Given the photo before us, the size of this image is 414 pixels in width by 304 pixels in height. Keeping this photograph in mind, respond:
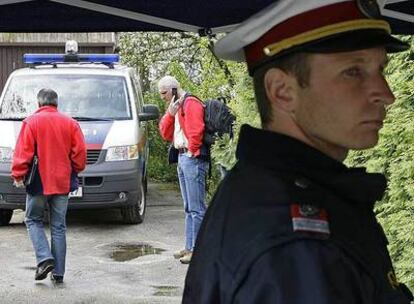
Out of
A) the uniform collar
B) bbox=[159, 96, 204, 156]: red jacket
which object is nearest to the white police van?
bbox=[159, 96, 204, 156]: red jacket

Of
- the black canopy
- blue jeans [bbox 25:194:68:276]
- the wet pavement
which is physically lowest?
the wet pavement

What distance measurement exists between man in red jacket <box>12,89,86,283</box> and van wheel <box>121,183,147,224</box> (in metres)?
2.78

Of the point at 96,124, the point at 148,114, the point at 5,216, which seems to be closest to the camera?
the point at 96,124

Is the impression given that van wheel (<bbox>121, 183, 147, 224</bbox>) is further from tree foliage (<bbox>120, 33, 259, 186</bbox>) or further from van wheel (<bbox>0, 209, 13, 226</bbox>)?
van wheel (<bbox>0, 209, 13, 226</bbox>)

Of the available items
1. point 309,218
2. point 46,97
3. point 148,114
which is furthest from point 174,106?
point 309,218

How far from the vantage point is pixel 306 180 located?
1.60 m

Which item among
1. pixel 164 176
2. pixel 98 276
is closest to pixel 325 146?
pixel 98 276

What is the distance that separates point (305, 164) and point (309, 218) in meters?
0.15

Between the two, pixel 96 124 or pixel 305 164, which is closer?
pixel 305 164

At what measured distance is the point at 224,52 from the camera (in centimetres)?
211

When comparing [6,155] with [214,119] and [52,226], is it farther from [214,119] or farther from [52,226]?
[214,119]

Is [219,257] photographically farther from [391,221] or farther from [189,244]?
[189,244]

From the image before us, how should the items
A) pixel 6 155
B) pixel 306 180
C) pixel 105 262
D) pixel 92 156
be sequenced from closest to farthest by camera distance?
pixel 306 180 < pixel 105 262 < pixel 6 155 < pixel 92 156

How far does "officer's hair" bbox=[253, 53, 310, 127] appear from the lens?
164 cm
